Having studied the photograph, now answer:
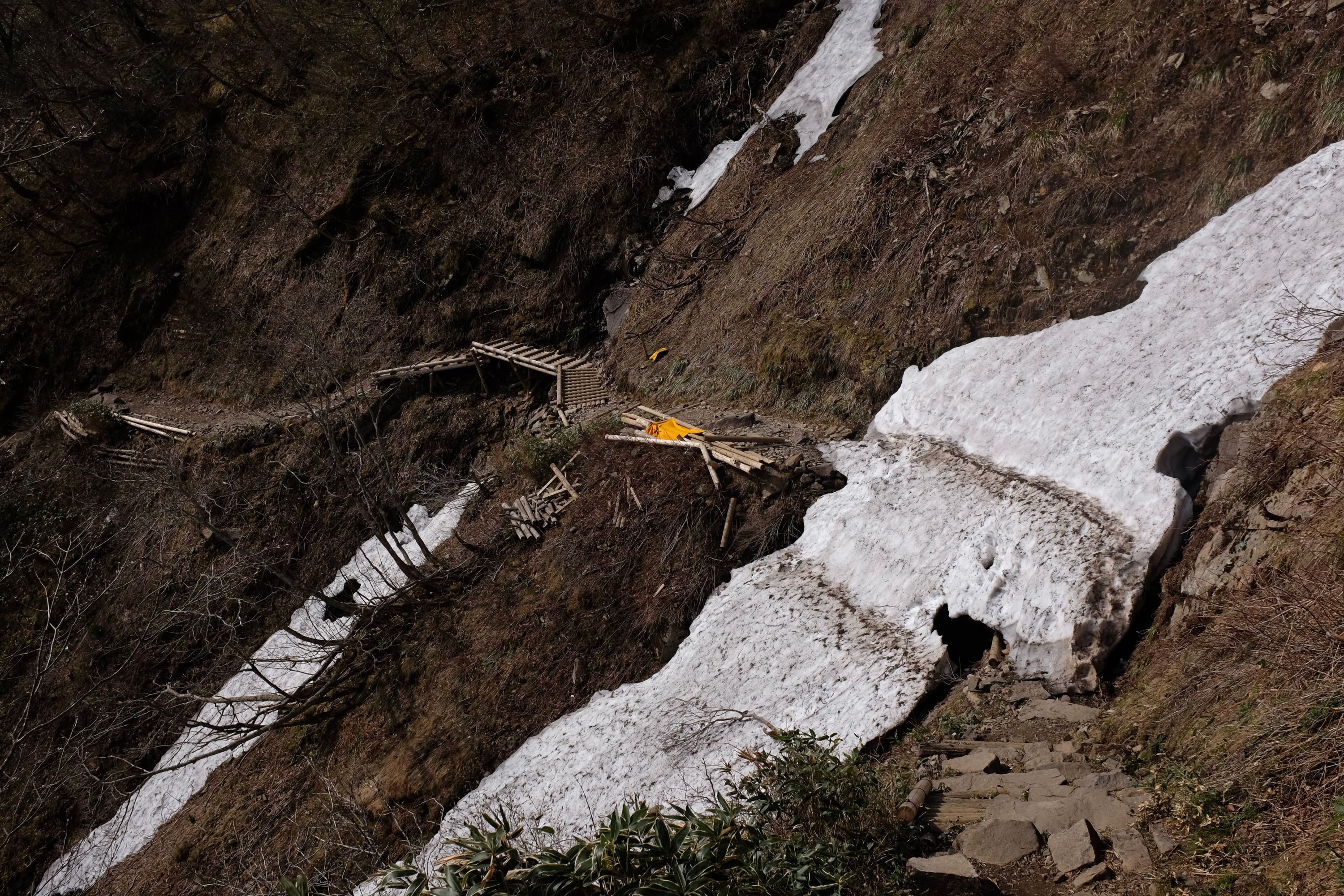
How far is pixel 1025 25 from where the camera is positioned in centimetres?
1317

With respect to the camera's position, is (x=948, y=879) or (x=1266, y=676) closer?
(x=1266, y=676)

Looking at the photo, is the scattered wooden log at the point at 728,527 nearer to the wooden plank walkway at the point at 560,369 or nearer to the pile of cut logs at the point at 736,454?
the pile of cut logs at the point at 736,454

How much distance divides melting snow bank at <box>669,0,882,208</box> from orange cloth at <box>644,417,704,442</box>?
696 cm

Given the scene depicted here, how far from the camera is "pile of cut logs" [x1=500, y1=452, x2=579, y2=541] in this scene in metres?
14.4

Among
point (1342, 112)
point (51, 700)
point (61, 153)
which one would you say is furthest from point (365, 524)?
point (61, 153)

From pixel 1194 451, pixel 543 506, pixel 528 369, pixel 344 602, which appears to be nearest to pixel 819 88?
pixel 528 369

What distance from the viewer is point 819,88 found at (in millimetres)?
18297

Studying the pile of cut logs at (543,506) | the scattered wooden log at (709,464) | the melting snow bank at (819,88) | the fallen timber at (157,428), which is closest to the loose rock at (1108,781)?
the scattered wooden log at (709,464)

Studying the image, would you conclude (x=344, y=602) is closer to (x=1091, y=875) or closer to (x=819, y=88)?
(x=819, y=88)

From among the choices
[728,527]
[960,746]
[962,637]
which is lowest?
[962,637]

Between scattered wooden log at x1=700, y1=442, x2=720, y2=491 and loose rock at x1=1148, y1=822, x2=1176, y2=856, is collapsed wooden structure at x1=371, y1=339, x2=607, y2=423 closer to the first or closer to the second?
scattered wooden log at x1=700, y1=442, x2=720, y2=491

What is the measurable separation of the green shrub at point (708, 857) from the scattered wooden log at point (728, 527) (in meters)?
6.26

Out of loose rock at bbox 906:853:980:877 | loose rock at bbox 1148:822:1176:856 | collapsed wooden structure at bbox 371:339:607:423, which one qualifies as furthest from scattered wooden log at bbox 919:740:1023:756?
collapsed wooden structure at bbox 371:339:607:423

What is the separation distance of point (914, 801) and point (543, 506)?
9466 millimetres
